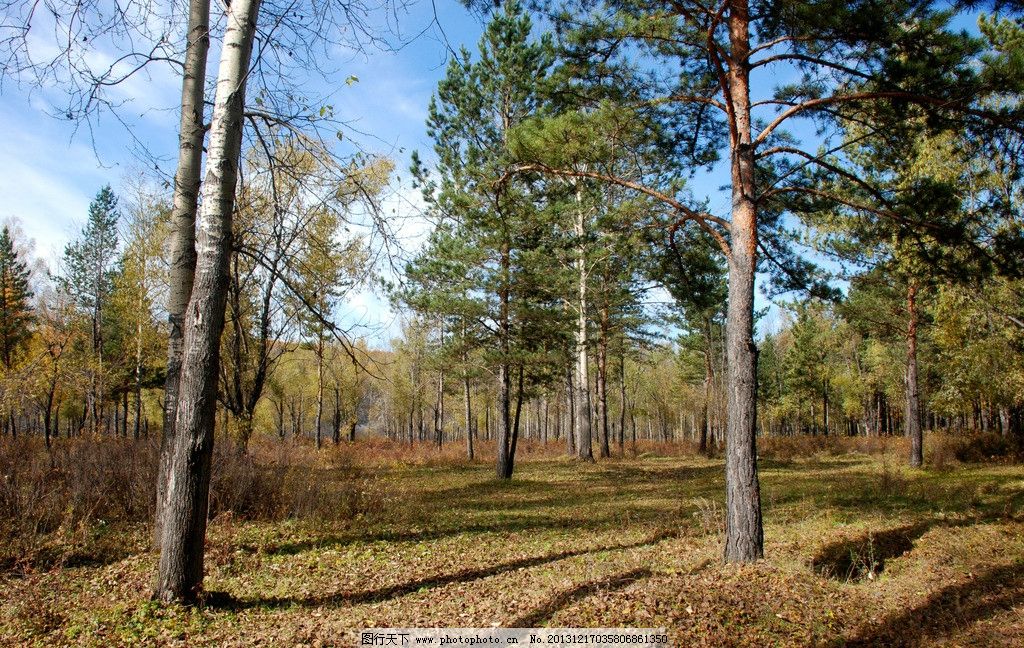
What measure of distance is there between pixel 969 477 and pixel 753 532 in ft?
38.4

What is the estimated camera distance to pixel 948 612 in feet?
15.1

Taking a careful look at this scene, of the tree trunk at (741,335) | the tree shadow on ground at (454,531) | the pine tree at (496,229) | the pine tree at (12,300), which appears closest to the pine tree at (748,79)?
the tree trunk at (741,335)

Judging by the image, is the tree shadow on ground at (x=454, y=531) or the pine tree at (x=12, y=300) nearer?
the tree shadow on ground at (x=454, y=531)

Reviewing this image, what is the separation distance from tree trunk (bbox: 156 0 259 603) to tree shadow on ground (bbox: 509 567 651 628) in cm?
257

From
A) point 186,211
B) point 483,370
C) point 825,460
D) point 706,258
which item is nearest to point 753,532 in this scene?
point 706,258

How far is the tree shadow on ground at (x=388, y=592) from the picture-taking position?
180 inches

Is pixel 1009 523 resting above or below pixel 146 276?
below

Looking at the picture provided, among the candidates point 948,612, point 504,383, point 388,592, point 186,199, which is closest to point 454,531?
point 388,592

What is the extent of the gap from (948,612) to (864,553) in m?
1.94

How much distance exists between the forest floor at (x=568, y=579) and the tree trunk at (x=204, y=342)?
42 cm

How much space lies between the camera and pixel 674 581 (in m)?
5.12

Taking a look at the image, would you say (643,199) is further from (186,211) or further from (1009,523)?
(1009,523)

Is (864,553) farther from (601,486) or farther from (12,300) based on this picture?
(12,300)

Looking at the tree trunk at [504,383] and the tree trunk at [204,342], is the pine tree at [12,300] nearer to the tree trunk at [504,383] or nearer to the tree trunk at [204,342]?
the tree trunk at [504,383]
